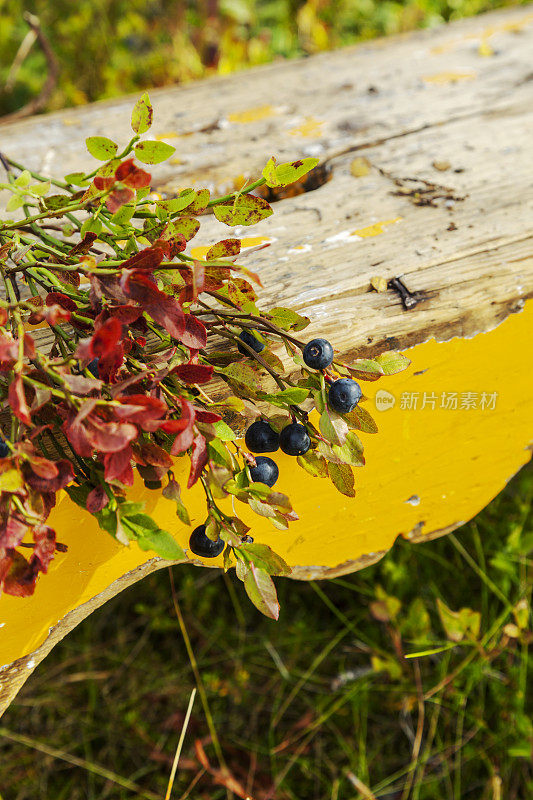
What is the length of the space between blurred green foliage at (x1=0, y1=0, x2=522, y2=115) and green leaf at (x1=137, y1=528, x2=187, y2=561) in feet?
8.71

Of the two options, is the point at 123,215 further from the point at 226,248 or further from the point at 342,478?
the point at 342,478

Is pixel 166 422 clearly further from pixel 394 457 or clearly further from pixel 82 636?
pixel 82 636

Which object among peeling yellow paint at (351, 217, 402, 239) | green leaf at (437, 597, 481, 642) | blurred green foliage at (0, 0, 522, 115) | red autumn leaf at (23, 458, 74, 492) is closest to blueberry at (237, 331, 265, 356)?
red autumn leaf at (23, 458, 74, 492)

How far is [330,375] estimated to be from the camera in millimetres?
803

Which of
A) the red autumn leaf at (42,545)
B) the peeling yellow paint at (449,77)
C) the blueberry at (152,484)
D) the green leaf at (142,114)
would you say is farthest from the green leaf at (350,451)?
the peeling yellow paint at (449,77)

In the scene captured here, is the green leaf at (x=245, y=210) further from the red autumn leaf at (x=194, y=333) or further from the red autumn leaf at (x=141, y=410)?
the red autumn leaf at (x=141, y=410)

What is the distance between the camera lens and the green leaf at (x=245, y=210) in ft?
2.52

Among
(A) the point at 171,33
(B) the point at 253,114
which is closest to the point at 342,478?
(B) the point at 253,114

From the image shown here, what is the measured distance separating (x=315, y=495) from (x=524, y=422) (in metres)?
0.44

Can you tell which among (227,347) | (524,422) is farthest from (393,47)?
(227,347)

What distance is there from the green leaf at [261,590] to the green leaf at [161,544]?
4.1 inches

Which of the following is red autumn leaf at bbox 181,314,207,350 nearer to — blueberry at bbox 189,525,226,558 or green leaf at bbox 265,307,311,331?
green leaf at bbox 265,307,311,331

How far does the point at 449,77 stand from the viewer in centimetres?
162

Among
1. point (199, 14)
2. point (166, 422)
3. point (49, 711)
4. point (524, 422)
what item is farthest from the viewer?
point (199, 14)
